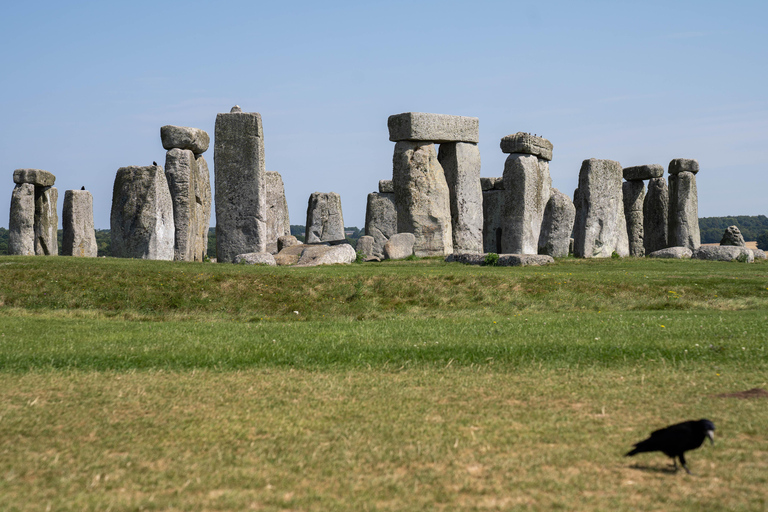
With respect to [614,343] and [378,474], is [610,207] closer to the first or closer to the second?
[614,343]

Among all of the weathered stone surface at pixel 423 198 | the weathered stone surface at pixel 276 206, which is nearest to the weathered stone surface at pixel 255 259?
the weathered stone surface at pixel 423 198

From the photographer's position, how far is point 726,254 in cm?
2566

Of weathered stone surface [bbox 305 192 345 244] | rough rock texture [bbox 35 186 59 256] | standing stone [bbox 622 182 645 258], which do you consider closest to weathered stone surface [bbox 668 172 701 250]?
standing stone [bbox 622 182 645 258]

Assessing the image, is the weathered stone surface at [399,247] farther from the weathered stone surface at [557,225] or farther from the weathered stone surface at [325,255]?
the weathered stone surface at [557,225]

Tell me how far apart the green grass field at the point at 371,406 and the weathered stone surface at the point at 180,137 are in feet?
28.9

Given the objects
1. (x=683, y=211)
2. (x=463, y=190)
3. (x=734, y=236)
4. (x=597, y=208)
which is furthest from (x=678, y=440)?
(x=734, y=236)

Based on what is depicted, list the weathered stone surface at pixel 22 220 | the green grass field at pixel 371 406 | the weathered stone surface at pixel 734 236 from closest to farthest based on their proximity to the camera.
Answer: the green grass field at pixel 371 406, the weathered stone surface at pixel 22 220, the weathered stone surface at pixel 734 236

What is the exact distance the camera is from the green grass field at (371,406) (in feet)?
15.1

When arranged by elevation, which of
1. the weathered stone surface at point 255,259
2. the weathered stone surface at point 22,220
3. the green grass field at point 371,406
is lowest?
the green grass field at point 371,406

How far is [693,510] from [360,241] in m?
23.4

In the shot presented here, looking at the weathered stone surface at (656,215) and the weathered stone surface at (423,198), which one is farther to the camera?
the weathered stone surface at (656,215)

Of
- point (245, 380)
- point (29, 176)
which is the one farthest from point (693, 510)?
point (29, 176)

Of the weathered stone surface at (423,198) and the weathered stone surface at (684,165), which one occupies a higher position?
the weathered stone surface at (684,165)

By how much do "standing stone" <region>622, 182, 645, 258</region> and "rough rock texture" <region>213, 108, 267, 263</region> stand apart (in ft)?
59.1
